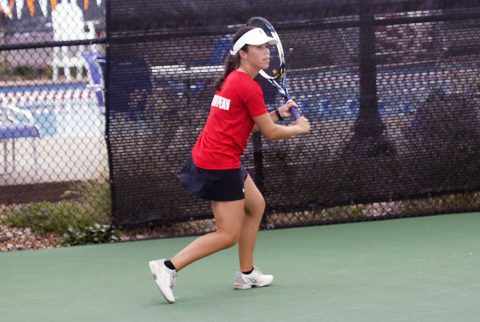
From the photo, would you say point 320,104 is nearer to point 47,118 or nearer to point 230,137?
point 230,137

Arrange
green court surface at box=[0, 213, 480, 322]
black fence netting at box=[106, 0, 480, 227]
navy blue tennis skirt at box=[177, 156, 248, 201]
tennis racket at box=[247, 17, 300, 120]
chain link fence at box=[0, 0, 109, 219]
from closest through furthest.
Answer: green court surface at box=[0, 213, 480, 322], navy blue tennis skirt at box=[177, 156, 248, 201], tennis racket at box=[247, 17, 300, 120], black fence netting at box=[106, 0, 480, 227], chain link fence at box=[0, 0, 109, 219]

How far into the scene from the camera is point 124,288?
722 centimetres

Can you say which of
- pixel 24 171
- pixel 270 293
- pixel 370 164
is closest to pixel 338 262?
pixel 270 293

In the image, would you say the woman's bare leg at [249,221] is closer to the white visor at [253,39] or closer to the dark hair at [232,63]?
the dark hair at [232,63]

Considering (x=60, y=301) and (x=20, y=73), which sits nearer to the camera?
(x=60, y=301)

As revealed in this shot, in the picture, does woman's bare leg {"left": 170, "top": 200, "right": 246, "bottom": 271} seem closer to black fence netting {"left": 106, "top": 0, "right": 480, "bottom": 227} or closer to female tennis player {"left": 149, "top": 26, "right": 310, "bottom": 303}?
female tennis player {"left": 149, "top": 26, "right": 310, "bottom": 303}

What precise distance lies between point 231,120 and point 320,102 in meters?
2.70

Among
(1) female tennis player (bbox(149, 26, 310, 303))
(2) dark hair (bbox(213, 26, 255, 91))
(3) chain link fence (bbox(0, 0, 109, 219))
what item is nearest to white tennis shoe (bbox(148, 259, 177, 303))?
(1) female tennis player (bbox(149, 26, 310, 303))

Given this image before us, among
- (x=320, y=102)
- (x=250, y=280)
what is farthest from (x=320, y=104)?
(x=250, y=280)

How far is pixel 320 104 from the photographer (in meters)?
9.13

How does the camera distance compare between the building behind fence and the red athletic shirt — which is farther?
the building behind fence

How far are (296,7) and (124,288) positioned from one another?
9.86ft

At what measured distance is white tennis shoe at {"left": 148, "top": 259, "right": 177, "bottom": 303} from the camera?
651 centimetres

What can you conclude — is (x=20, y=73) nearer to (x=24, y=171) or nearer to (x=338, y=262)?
(x=24, y=171)
